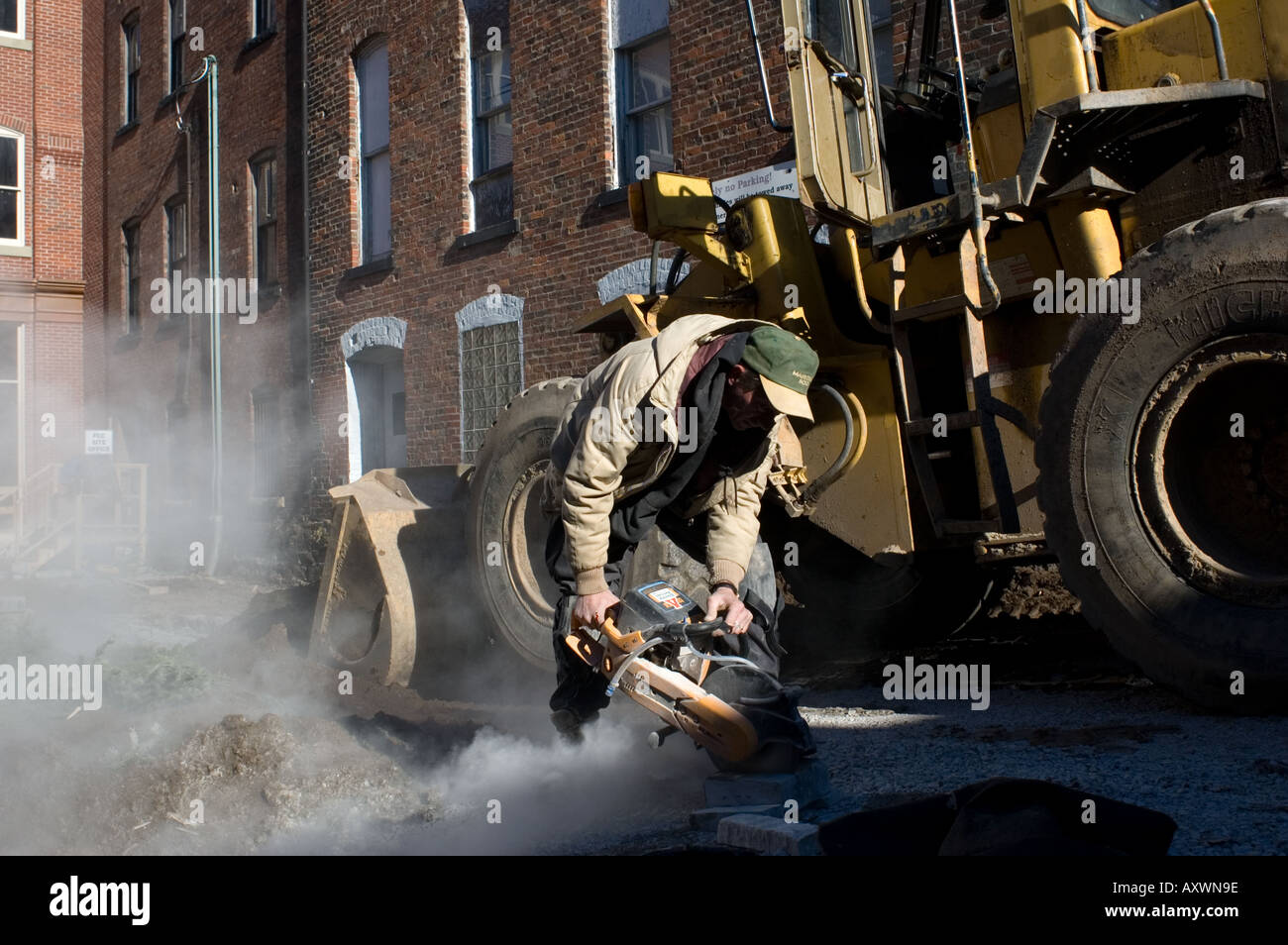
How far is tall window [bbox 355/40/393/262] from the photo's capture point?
1334 centimetres

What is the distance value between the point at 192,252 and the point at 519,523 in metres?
13.4

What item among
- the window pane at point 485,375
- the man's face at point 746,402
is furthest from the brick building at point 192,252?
the man's face at point 746,402

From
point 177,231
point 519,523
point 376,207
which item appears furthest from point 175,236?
point 519,523

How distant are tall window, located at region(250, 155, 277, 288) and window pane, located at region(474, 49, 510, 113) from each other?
469 cm

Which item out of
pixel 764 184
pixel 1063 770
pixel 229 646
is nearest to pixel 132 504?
pixel 229 646

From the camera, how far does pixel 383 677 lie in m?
6.26

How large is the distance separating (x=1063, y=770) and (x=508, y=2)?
10.0 m

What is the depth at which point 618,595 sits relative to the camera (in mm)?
4195

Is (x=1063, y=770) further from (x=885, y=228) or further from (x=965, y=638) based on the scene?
(x=965, y=638)

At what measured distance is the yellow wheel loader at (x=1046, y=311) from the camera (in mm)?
4012

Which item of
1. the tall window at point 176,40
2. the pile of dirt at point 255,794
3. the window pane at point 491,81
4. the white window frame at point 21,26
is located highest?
the white window frame at point 21,26

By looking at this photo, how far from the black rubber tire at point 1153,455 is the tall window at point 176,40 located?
17.0 meters

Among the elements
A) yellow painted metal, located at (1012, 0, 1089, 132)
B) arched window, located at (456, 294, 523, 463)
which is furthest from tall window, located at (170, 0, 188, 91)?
yellow painted metal, located at (1012, 0, 1089, 132)

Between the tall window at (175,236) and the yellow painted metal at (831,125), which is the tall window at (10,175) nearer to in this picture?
the tall window at (175,236)
